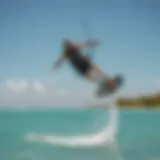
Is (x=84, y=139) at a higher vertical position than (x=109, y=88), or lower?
lower

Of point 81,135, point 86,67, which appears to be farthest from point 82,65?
point 81,135

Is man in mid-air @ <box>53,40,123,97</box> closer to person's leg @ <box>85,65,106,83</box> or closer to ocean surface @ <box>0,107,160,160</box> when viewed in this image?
person's leg @ <box>85,65,106,83</box>

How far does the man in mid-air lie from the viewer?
139 centimetres

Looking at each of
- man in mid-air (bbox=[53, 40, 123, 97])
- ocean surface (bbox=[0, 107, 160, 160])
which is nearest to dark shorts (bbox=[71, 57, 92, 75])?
man in mid-air (bbox=[53, 40, 123, 97])

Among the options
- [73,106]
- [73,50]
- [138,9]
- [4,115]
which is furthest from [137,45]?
[4,115]

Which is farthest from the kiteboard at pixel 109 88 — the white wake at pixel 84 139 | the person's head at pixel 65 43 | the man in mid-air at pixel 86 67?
the person's head at pixel 65 43

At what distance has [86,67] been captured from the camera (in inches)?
55.2

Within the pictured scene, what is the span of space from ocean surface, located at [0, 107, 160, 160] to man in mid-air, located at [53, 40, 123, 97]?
0.34 feet

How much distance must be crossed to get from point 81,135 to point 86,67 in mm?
289

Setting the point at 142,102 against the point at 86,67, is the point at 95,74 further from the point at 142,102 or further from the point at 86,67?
the point at 142,102

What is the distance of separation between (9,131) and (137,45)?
0.67 m

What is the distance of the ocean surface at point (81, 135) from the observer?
1394 millimetres

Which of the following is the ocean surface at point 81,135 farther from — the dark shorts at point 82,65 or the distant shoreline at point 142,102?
the dark shorts at point 82,65

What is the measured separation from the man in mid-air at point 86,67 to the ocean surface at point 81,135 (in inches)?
4.1
